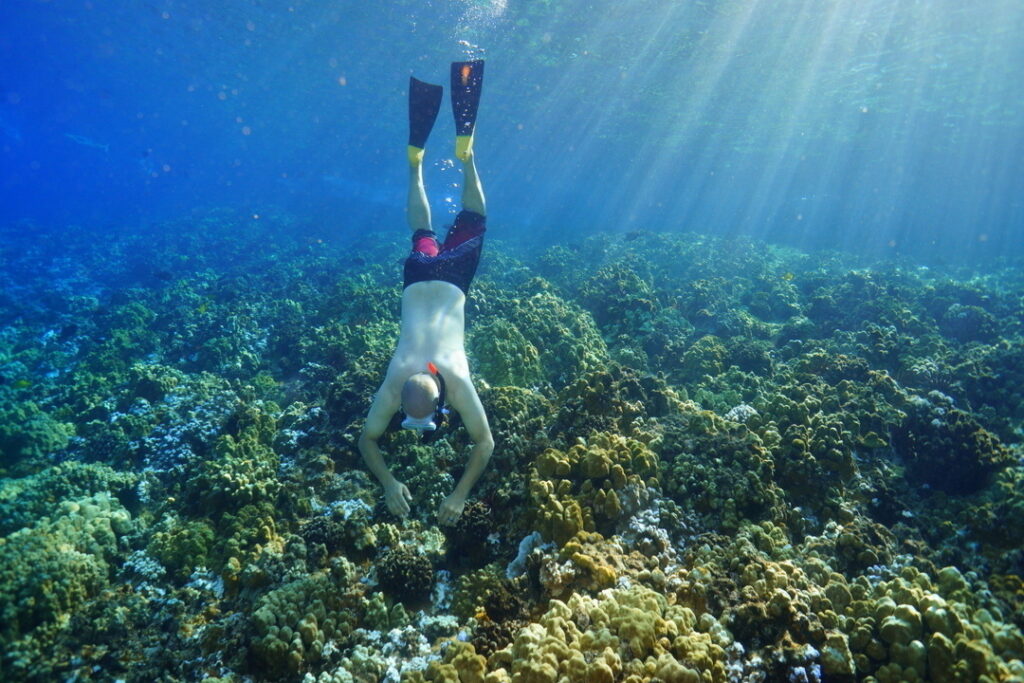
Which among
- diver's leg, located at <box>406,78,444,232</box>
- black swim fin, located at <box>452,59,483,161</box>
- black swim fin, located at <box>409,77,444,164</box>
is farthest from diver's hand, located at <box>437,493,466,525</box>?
black swim fin, located at <box>409,77,444,164</box>

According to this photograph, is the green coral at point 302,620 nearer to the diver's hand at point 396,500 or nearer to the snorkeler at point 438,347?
the diver's hand at point 396,500

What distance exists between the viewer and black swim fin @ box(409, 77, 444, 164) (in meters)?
8.34

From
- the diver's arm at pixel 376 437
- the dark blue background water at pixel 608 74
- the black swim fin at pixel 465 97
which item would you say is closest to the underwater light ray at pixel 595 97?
the dark blue background water at pixel 608 74

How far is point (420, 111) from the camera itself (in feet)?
27.5

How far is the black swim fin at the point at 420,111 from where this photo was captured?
8.34 m

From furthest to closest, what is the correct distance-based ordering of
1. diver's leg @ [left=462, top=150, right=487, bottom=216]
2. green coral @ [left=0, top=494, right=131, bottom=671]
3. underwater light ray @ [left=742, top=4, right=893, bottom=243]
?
underwater light ray @ [left=742, top=4, right=893, bottom=243] < diver's leg @ [left=462, top=150, right=487, bottom=216] < green coral @ [left=0, top=494, right=131, bottom=671]

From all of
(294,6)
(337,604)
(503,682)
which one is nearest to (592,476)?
(503,682)

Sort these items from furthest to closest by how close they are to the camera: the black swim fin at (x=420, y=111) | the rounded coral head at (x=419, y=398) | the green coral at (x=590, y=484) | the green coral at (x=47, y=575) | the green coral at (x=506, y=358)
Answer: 1. the green coral at (x=506, y=358)
2. the black swim fin at (x=420, y=111)
3. the green coral at (x=590, y=484)
4. the rounded coral head at (x=419, y=398)
5. the green coral at (x=47, y=575)

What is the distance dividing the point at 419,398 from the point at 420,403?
0.16 ft

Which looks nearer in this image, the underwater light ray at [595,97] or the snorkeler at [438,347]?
the snorkeler at [438,347]

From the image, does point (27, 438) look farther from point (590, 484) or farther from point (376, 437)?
point (590, 484)

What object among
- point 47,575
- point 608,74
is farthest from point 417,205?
point 608,74

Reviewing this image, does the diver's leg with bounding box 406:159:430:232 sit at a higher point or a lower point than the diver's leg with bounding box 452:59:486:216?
lower

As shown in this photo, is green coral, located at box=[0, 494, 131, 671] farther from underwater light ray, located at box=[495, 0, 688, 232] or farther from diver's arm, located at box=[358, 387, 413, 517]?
underwater light ray, located at box=[495, 0, 688, 232]
